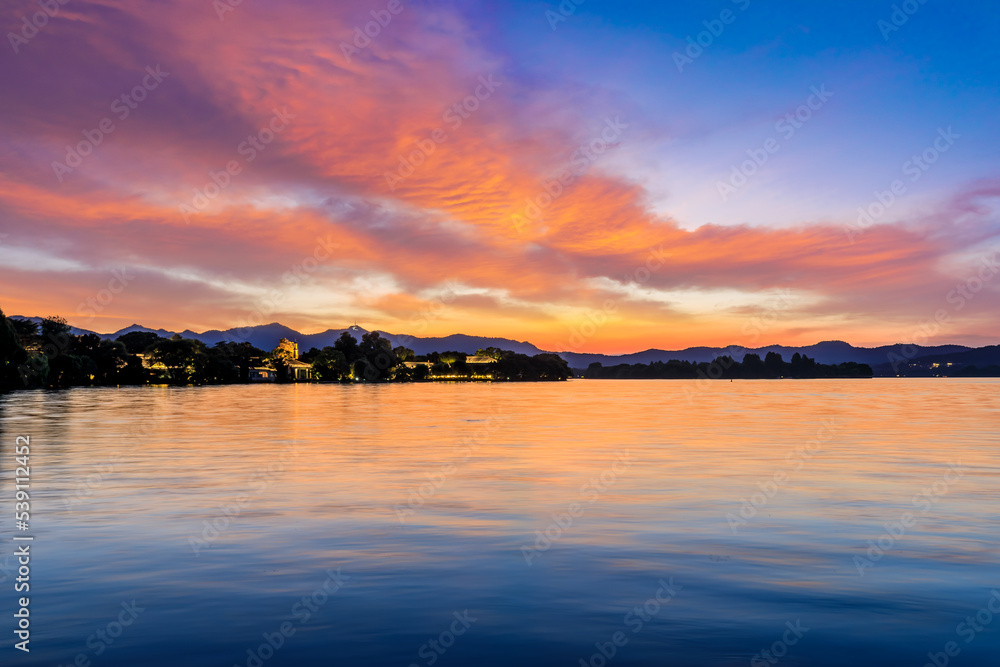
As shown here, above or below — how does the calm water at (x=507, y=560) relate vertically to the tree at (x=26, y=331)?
below

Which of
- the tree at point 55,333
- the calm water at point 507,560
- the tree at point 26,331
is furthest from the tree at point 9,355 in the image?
the calm water at point 507,560

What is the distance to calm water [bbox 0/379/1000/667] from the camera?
34.8ft

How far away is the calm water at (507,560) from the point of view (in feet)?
34.8

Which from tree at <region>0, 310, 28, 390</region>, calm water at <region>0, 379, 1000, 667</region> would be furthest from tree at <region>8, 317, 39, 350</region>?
calm water at <region>0, 379, 1000, 667</region>

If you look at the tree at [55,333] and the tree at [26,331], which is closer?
the tree at [26,331]

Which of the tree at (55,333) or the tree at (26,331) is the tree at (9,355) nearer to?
the tree at (26,331)

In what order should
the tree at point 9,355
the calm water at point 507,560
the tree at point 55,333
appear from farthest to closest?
the tree at point 55,333 → the tree at point 9,355 → the calm water at point 507,560

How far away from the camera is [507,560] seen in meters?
15.5

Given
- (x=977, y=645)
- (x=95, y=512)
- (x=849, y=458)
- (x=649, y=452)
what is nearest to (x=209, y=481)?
(x=95, y=512)

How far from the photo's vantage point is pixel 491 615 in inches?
466

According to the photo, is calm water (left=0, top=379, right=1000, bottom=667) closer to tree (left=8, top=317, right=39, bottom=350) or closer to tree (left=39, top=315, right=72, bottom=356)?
tree (left=8, top=317, right=39, bottom=350)

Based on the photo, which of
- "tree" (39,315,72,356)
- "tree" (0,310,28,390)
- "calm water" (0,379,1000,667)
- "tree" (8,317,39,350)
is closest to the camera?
"calm water" (0,379,1000,667)

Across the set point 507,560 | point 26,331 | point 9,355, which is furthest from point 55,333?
point 507,560

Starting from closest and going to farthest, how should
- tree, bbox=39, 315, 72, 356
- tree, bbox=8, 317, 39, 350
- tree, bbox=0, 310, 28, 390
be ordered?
1. tree, bbox=0, 310, 28, 390
2. tree, bbox=8, 317, 39, 350
3. tree, bbox=39, 315, 72, 356
